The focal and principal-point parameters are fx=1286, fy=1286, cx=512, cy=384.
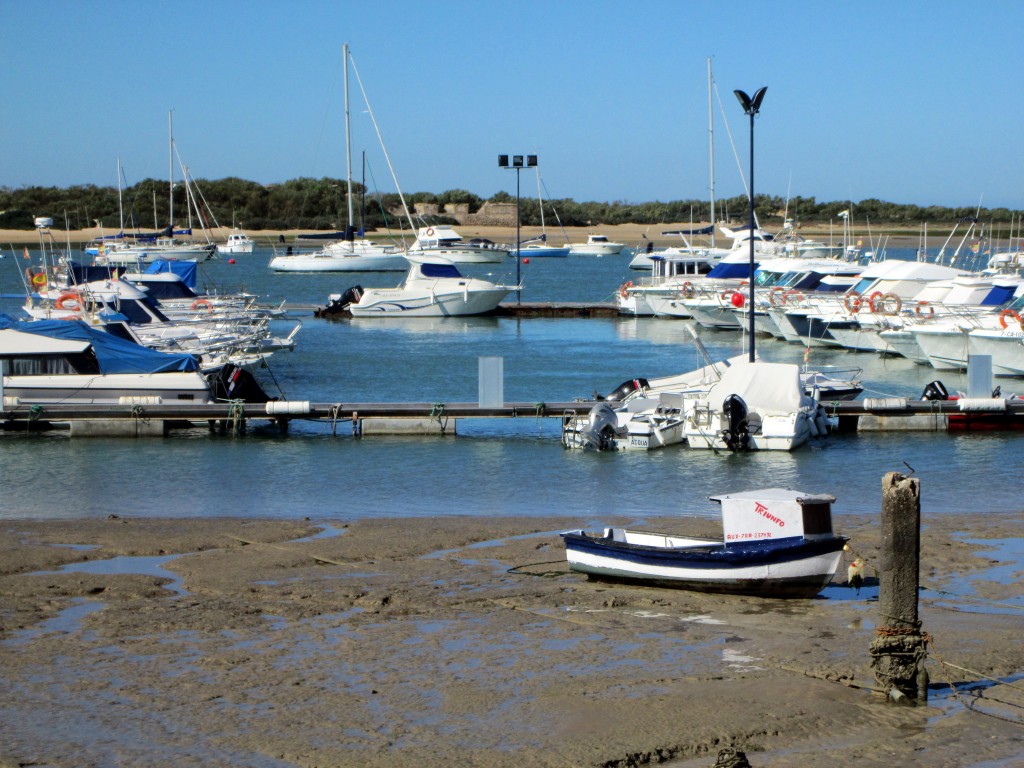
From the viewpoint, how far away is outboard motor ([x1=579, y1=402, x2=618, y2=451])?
24703 millimetres

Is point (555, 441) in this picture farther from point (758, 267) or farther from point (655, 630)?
point (758, 267)

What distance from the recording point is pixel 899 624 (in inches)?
411

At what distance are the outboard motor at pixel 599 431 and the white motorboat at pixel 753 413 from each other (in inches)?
58.0

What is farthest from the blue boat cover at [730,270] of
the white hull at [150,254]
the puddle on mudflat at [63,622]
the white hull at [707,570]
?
the puddle on mudflat at [63,622]

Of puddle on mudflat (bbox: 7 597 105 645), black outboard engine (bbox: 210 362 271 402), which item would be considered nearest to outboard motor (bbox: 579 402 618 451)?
black outboard engine (bbox: 210 362 271 402)

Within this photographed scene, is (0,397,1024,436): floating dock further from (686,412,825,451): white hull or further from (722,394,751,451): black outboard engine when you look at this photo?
(722,394,751,451): black outboard engine

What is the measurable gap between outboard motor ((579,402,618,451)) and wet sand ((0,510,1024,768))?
344 inches

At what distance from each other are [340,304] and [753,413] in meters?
36.8

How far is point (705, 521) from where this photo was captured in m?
18.0

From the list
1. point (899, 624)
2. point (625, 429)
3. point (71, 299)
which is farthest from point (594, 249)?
point (899, 624)

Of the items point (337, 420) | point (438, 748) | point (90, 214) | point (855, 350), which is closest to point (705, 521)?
point (438, 748)

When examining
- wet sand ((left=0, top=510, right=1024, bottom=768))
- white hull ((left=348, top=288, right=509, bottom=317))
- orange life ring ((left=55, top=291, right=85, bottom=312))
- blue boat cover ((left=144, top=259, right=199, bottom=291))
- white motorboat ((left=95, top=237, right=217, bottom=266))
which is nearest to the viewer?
wet sand ((left=0, top=510, right=1024, bottom=768))

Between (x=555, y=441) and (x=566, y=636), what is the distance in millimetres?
13904

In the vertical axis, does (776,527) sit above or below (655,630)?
above
